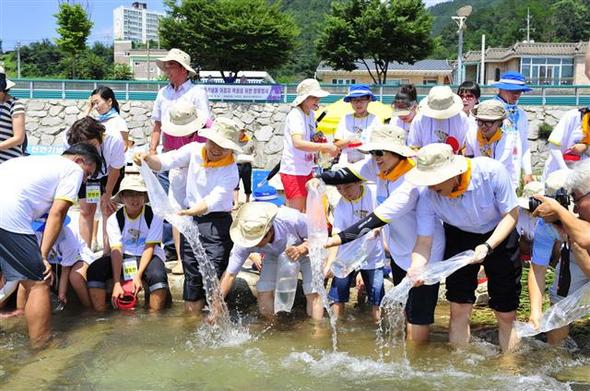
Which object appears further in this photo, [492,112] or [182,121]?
[182,121]

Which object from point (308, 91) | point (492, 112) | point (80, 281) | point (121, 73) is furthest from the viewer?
point (121, 73)

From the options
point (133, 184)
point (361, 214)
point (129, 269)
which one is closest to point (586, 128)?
point (361, 214)

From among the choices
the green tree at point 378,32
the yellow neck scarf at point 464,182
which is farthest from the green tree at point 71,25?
the yellow neck scarf at point 464,182

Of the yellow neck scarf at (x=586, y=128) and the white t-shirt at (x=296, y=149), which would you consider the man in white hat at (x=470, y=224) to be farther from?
the white t-shirt at (x=296, y=149)

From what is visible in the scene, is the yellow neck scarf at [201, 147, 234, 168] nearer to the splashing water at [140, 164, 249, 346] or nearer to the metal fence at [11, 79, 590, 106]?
the splashing water at [140, 164, 249, 346]

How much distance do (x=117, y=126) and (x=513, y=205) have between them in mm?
4023

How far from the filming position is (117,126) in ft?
20.8

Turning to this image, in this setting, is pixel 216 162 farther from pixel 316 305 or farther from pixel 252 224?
pixel 316 305

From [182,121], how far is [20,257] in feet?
6.34

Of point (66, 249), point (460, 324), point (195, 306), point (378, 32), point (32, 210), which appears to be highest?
point (378, 32)

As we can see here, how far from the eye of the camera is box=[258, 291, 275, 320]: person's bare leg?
5.45 m

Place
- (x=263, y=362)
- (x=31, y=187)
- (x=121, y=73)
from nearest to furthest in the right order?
(x=31, y=187)
(x=263, y=362)
(x=121, y=73)

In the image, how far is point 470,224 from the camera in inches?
166

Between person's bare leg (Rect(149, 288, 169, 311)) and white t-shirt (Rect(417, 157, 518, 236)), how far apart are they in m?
2.55
